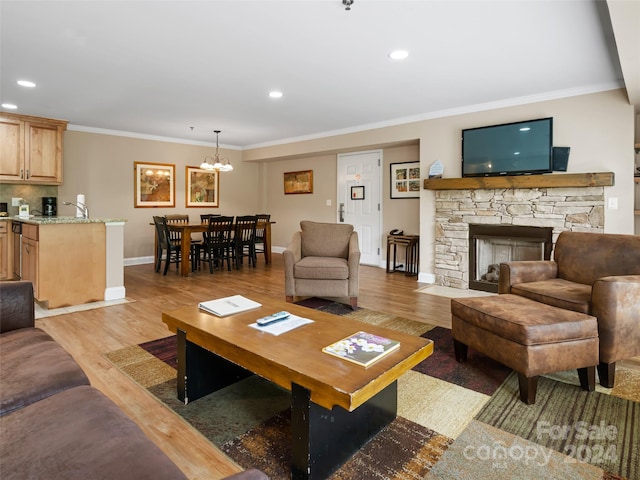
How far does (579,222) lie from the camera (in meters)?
4.15

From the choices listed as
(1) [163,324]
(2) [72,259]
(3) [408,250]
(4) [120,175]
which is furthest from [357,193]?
(2) [72,259]

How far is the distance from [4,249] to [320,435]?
572cm

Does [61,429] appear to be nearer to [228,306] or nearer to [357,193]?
[228,306]

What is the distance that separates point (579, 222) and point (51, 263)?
225 inches

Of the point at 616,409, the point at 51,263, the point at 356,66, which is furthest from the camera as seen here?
the point at 51,263

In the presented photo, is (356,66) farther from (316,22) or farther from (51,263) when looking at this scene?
(51,263)

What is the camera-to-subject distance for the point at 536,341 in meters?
2.03

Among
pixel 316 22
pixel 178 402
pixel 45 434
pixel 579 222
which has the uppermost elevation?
pixel 316 22

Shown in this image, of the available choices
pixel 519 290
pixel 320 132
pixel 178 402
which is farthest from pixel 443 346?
pixel 320 132

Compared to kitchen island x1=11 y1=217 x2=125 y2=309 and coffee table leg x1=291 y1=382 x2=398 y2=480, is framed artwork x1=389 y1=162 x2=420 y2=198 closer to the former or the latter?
kitchen island x1=11 y1=217 x2=125 y2=309

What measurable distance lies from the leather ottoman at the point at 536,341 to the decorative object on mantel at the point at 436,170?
3.16 metres

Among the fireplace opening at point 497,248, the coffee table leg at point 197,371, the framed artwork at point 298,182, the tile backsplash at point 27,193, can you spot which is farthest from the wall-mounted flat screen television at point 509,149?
the tile backsplash at point 27,193

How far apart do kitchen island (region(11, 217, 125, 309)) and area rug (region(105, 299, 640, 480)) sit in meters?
1.92

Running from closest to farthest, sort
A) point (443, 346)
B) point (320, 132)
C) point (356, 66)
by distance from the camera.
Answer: point (443, 346)
point (356, 66)
point (320, 132)
